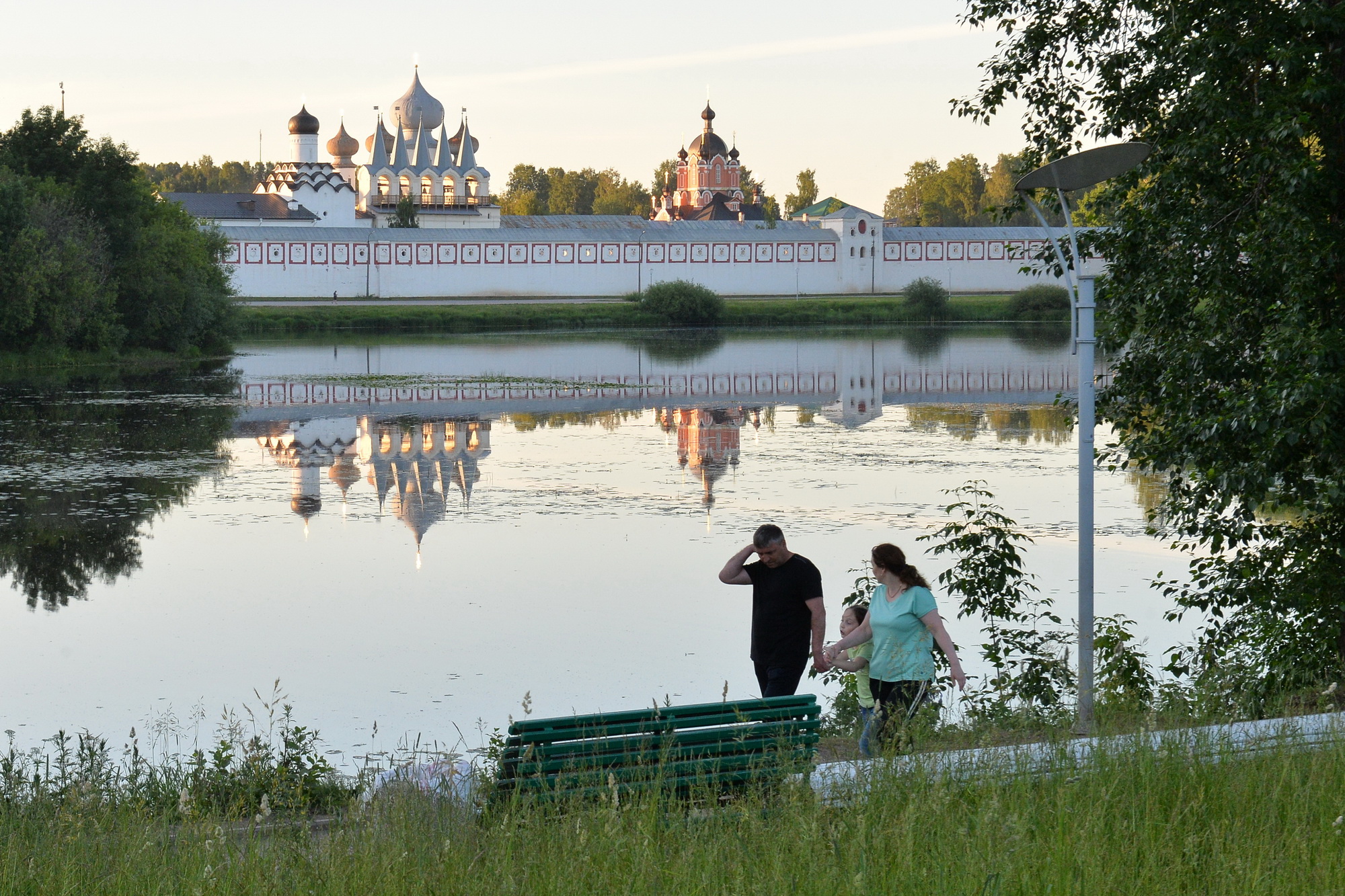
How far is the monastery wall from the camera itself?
185ft

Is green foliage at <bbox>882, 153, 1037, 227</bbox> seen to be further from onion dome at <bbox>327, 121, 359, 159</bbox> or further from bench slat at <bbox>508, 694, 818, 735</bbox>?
bench slat at <bbox>508, 694, 818, 735</bbox>

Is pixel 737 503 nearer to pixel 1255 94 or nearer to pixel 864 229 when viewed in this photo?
pixel 1255 94

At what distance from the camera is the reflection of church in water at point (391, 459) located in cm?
1359

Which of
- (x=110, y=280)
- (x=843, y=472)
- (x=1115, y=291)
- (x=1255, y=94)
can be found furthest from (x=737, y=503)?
(x=110, y=280)

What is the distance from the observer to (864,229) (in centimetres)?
6488

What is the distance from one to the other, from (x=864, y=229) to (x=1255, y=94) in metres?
59.5

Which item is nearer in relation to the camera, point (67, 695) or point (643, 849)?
point (643, 849)

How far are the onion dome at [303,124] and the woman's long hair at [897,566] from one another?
246 feet

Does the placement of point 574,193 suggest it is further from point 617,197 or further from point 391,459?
point 391,459

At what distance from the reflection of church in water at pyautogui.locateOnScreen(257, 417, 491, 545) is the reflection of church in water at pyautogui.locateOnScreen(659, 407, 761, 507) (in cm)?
230

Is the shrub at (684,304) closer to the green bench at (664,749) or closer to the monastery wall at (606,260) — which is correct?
the monastery wall at (606,260)

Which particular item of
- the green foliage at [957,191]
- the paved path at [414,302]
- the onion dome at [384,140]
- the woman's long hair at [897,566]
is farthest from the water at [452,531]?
the green foliage at [957,191]

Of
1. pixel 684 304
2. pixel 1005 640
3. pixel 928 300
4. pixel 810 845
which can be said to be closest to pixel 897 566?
pixel 1005 640

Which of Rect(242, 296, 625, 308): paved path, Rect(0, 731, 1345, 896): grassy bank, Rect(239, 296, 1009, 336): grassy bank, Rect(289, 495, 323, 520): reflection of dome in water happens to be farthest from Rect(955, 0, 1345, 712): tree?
Rect(242, 296, 625, 308): paved path
